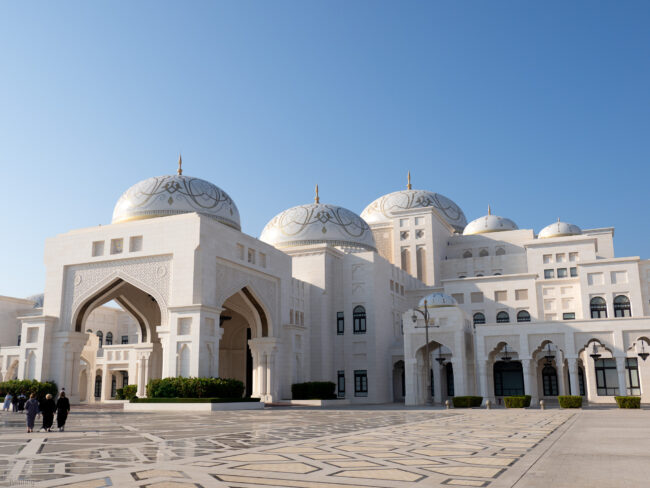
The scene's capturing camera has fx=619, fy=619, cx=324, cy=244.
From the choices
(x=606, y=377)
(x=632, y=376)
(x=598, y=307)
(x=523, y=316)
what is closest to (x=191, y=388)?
(x=523, y=316)

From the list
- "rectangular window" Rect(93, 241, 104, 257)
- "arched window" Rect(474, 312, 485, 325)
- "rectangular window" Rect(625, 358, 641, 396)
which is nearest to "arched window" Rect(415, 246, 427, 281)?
"arched window" Rect(474, 312, 485, 325)

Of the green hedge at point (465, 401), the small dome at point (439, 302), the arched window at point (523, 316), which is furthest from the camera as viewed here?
the arched window at point (523, 316)

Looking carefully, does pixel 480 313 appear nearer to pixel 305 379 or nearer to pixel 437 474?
pixel 305 379

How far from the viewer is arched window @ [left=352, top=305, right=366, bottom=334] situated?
39.8 meters

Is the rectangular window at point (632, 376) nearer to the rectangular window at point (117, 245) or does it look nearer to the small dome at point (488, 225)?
the small dome at point (488, 225)

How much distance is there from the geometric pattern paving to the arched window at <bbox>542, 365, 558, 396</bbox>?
32948 millimetres

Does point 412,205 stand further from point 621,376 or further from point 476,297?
point 621,376

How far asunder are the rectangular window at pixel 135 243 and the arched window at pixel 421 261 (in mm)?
24507

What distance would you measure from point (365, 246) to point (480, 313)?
963cm

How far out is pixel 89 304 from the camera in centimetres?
3172

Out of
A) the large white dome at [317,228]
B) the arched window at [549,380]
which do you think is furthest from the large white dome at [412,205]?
the arched window at [549,380]

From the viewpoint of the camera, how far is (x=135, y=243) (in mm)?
30688

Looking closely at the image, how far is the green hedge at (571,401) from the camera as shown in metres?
Result: 27.2

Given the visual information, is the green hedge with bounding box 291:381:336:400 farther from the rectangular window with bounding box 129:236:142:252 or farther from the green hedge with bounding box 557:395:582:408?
the green hedge with bounding box 557:395:582:408
